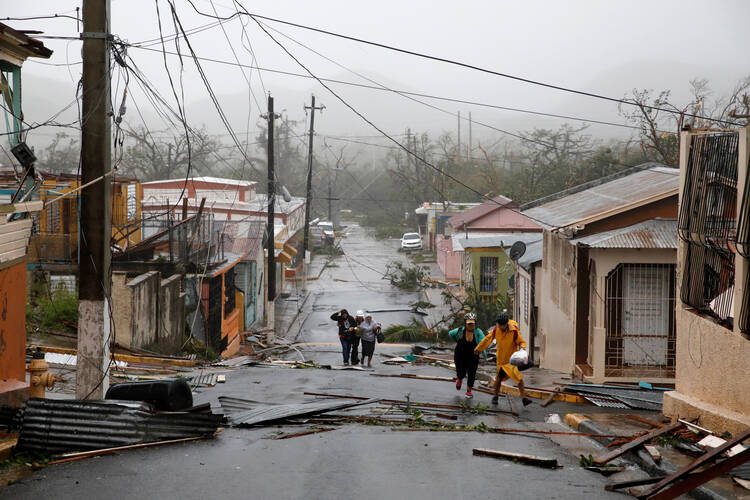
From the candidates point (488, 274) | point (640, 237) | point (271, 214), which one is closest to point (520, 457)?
point (640, 237)

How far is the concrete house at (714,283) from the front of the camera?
899cm

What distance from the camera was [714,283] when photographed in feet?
34.5

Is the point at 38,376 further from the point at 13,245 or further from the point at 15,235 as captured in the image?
the point at 15,235

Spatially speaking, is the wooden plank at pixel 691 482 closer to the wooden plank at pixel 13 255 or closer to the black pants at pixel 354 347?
the wooden plank at pixel 13 255

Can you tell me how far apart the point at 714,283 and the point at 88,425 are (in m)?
7.86

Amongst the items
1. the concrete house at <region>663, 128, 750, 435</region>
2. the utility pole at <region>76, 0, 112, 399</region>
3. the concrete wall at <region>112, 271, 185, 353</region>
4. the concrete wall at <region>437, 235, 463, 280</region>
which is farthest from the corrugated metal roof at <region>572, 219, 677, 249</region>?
the concrete wall at <region>437, 235, 463, 280</region>

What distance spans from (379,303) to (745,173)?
104 feet

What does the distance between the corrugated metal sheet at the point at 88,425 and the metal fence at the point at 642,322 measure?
10.6m

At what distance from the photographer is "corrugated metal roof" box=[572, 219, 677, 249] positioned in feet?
52.0

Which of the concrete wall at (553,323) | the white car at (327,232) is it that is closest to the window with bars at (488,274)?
the concrete wall at (553,323)

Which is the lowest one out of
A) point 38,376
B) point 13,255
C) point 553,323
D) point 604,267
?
point 553,323

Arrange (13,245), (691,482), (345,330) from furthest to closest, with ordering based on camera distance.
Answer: (345,330), (13,245), (691,482)

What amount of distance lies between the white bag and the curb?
1097 mm

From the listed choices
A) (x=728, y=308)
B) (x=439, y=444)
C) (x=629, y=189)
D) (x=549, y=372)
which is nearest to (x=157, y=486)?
(x=439, y=444)
